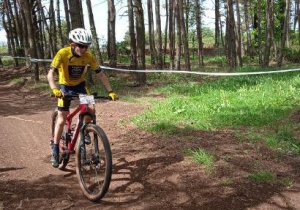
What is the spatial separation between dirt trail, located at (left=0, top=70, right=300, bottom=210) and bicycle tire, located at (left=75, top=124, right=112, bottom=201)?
Answer: 6.6 inches

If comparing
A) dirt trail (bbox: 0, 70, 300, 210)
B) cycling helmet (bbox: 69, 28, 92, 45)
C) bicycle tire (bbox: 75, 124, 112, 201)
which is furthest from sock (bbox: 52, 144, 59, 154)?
cycling helmet (bbox: 69, 28, 92, 45)

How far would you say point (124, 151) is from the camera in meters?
6.23

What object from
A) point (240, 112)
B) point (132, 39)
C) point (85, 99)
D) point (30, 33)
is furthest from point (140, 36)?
point (85, 99)

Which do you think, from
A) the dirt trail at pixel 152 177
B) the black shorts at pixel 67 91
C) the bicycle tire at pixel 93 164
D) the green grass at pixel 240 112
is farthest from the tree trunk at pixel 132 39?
the bicycle tire at pixel 93 164

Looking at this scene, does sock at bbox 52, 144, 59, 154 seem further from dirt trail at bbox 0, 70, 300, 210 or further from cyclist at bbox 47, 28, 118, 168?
dirt trail at bbox 0, 70, 300, 210

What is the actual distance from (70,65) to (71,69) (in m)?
0.07

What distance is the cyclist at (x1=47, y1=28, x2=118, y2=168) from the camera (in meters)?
4.50

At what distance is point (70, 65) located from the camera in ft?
16.0

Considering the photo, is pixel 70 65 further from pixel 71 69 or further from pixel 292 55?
pixel 292 55

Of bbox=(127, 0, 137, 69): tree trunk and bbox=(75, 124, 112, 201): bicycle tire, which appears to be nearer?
bbox=(75, 124, 112, 201): bicycle tire

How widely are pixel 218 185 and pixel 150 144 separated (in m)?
2.11

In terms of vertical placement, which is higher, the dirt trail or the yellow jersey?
the yellow jersey

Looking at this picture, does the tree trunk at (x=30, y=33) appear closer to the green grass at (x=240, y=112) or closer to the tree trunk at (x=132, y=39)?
the tree trunk at (x=132, y=39)

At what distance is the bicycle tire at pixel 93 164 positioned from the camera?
4102 mm
